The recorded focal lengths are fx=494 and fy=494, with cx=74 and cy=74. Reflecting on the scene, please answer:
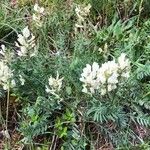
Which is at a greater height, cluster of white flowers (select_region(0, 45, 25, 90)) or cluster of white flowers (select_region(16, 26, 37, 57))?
cluster of white flowers (select_region(16, 26, 37, 57))

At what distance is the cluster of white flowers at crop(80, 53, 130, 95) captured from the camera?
7.25 feet

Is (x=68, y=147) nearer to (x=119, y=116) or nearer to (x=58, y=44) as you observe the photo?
(x=119, y=116)

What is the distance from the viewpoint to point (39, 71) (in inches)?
108

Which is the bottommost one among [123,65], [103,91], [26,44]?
[103,91]

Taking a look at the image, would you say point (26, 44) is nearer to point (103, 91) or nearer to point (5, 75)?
point (5, 75)

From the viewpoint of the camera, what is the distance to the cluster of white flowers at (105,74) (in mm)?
2209

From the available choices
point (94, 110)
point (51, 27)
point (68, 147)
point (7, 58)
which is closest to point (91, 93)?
point (94, 110)

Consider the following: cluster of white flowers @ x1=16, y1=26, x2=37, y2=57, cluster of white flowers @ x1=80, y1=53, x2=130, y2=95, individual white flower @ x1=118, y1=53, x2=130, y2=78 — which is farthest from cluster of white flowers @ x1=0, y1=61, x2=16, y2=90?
individual white flower @ x1=118, y1=53, x2=130, y2=78

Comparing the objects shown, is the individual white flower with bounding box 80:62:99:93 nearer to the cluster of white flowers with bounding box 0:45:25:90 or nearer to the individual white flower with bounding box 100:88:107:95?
the individual white flower with bounding box 100:88:107:95

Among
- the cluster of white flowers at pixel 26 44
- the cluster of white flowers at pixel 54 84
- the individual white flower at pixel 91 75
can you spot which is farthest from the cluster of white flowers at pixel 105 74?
the cluster of white flowers at pixel 26 44

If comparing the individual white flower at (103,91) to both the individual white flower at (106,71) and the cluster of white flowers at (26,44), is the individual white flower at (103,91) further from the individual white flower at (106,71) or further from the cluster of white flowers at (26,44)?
the cluster of white flowers at (26,44)

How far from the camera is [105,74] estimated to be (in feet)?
7.23

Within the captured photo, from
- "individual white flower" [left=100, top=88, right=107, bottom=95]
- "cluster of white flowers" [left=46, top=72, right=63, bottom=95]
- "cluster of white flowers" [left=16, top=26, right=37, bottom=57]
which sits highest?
"cluster of white flowers" [left=16, top=26, right=37, bottom=57]

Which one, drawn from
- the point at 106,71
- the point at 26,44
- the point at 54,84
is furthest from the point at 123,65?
the point at 26,44
